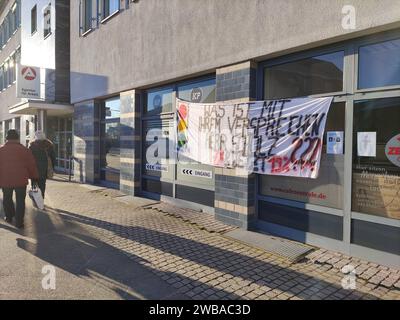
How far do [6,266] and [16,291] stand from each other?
827mm

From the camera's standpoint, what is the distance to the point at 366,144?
14.6 ft

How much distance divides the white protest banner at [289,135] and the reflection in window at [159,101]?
9.76ft

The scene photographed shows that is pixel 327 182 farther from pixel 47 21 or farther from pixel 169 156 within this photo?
pixel 47 21

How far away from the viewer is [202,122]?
22.0ft

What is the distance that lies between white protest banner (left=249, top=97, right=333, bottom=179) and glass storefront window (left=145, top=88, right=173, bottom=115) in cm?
298

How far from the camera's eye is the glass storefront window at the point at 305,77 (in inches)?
189

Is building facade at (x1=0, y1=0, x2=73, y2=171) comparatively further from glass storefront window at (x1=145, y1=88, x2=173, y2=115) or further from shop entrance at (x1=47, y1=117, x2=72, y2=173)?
glass storefront window at (x1=145, y1=88, x2=173, y2=115)

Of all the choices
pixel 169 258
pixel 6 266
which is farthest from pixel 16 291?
pixel 169 258

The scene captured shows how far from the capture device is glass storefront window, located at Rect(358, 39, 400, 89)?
13.7 feet

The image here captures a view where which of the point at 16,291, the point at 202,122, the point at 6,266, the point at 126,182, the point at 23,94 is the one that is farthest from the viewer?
the point at 23,94

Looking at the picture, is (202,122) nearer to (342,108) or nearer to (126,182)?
(342,108)

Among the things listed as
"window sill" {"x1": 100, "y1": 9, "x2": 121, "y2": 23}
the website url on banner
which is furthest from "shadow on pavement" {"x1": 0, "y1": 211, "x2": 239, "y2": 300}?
"window sill" {"x1": 100, "y1": 9, "x2": 121, "y2": 23}

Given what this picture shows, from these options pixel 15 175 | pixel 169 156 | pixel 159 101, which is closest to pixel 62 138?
pixel 159 101

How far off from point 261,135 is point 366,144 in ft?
5.44
